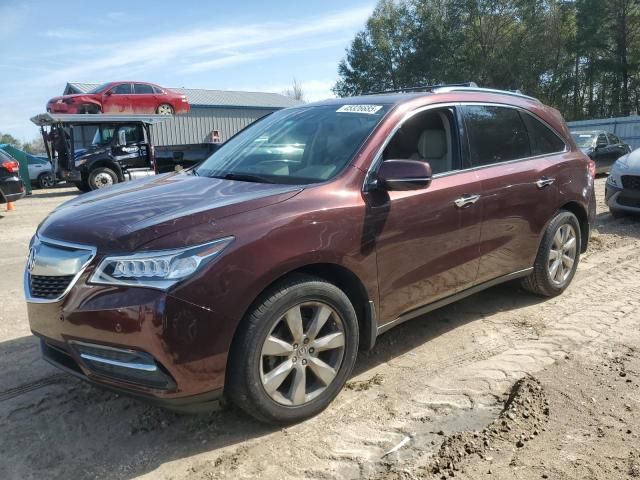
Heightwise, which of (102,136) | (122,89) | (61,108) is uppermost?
(122,89)

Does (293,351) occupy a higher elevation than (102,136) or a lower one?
lower

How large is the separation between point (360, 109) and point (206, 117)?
34.2 m

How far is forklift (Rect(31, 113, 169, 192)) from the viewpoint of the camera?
51.8ft

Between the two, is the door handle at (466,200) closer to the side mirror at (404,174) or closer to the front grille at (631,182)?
the side mirror at (404,174)

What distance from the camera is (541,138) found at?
470 centimetres

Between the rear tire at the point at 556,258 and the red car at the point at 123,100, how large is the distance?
1774 centimetres

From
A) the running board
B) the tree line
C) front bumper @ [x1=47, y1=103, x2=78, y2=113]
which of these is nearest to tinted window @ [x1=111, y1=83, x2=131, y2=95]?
front bumper @ [x1=47, y1=103, x2=78, y2=113]

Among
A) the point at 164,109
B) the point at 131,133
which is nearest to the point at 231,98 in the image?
the point at 164,109

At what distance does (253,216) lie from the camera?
271 centimetres

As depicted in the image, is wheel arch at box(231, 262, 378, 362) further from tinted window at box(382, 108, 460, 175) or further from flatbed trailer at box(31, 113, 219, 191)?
flatbed trailer at box(31, 113, 219, 191)

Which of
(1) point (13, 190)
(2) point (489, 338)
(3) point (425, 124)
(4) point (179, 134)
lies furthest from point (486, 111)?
(4) point (179, 134)

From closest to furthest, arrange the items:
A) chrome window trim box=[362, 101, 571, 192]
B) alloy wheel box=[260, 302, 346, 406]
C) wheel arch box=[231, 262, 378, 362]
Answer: alloy wheel box=[260, 302, 346, 406] → wheel arch box=[231, 262, 378, 362] → chrome window trim box=[362, 101, 571, 192]

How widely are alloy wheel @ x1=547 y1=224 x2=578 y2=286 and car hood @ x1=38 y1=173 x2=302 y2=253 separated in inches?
111

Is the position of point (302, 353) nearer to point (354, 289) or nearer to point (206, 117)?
point (354, 289)
